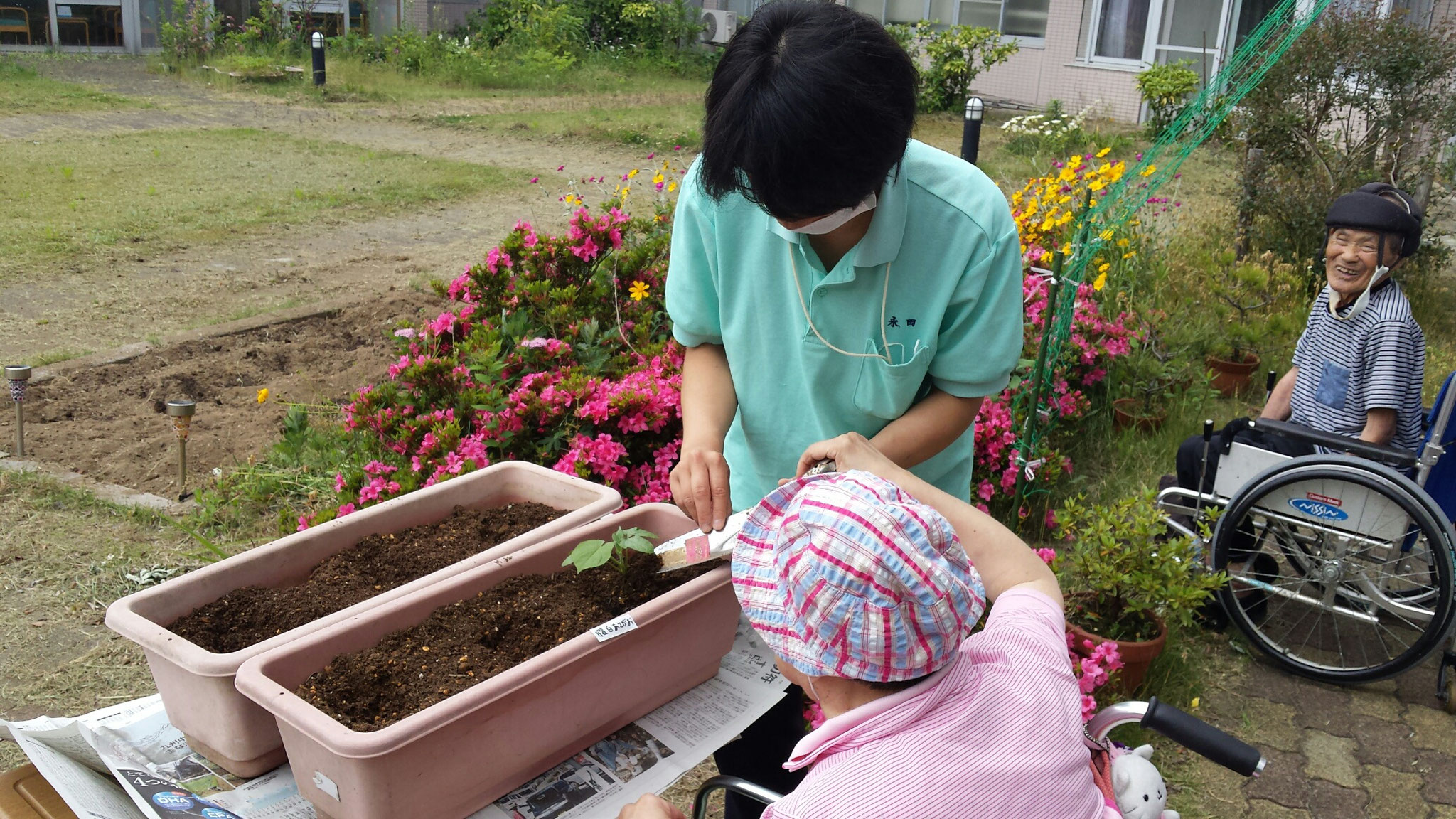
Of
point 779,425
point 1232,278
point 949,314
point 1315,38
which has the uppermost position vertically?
point 1315,38

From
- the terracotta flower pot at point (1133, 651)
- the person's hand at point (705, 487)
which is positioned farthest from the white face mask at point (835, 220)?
the terracotta flower pot at point (1133, 651)

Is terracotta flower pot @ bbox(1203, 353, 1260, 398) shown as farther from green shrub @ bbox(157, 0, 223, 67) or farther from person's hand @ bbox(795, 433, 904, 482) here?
green shrub @ bbox(157, 0, 223, 67)

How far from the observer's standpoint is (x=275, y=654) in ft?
4.50

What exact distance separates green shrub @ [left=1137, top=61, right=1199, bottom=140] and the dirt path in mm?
5789

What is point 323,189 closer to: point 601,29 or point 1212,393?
point 1212,393

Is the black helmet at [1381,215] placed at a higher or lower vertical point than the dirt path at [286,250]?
higher

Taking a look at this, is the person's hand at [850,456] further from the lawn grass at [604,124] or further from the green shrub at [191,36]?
the green shrub at [191,36]

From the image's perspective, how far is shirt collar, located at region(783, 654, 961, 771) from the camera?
3.60 feet

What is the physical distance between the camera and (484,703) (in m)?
1.30

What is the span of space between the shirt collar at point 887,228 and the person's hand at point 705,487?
0.34 meters

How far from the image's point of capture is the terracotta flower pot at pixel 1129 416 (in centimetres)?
Answer: 414

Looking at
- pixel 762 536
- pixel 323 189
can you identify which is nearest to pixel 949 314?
pixel 762 536

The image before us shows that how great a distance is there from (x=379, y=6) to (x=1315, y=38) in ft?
54.9

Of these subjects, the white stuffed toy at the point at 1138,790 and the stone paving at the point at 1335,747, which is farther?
the stone paving at the point at 1335,747
